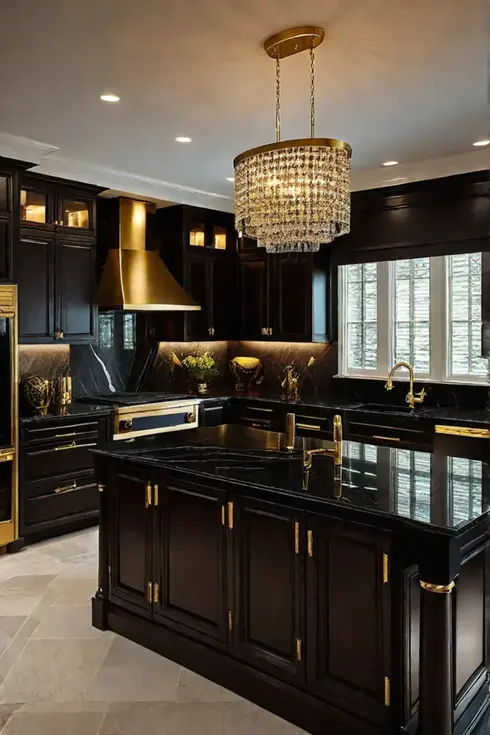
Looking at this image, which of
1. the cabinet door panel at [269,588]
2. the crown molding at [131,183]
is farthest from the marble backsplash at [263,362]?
the cabinet door panel at [269,588]

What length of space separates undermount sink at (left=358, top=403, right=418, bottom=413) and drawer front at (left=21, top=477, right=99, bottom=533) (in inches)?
94.0

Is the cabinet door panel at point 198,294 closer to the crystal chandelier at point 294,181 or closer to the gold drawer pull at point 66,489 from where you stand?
the gold drawer pull at point 66,489

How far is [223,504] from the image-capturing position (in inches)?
113

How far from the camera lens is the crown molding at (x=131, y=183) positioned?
16.8 ft

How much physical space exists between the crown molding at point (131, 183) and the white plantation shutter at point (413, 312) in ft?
6.56

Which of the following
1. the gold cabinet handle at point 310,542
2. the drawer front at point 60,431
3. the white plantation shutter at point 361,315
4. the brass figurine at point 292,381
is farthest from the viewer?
the brass figurine at point 292,381

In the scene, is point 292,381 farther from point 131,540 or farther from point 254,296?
point 131,540

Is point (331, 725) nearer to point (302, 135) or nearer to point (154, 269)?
point (302, 135)

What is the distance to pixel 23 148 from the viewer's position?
4629 millimetres

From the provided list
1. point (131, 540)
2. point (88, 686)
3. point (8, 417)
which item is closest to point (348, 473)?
point (131, 540)

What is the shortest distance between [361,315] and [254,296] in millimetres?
1156

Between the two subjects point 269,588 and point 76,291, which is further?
point 76,291

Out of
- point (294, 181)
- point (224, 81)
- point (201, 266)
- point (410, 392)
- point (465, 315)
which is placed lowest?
point (410, 392)

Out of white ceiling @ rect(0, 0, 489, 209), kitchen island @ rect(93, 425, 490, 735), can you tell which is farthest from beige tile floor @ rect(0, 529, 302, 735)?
white ceiling @ rect(0, 0, 489, 209)
